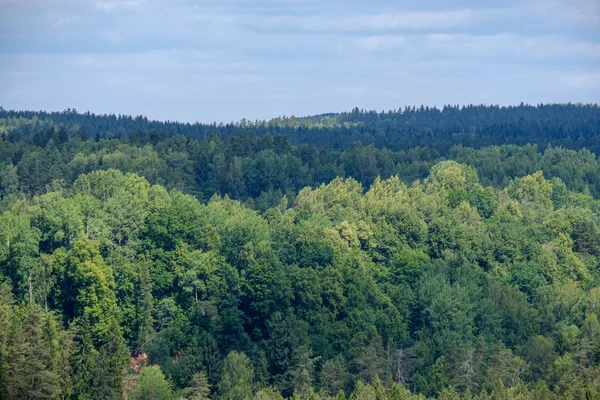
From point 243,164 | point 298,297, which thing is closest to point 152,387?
point 298,297

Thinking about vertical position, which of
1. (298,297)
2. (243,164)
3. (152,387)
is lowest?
(152,387)

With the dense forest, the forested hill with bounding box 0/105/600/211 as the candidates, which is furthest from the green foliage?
the forested hill with bounding box 0/105/600/211

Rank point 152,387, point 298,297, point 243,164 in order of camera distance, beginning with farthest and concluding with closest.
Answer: point 243,164 < point 298,297 < point 152,387

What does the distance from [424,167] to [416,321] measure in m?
68.0

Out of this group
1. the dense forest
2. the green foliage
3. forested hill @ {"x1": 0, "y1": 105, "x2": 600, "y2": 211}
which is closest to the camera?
the green foliage

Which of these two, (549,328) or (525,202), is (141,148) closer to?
(525,202)

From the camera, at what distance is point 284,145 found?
168 meters

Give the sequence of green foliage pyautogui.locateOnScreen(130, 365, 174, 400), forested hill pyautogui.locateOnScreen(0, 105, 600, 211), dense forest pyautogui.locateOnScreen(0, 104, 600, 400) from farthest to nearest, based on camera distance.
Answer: forested hill pyautogui.locateOnScreen(0, 105, 600, 211), dense forest pyautogui.locateOnScreen(0, 104, 600, 400), green foliage pyautogui.locateOnScreen(130, 365, 174, 400)

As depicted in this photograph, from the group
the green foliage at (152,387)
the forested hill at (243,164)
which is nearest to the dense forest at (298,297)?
the green foliage at (152,387)

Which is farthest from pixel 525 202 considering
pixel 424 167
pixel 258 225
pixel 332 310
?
pixel 332 310

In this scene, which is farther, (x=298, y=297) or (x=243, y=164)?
(x=243, y=164)

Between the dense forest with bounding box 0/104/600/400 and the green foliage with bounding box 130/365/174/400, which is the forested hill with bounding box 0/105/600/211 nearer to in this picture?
the dense forest with bounding box 0/104/600/400

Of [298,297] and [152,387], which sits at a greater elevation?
[298,297]

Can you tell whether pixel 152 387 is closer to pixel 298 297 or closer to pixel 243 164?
pixel 298 297
